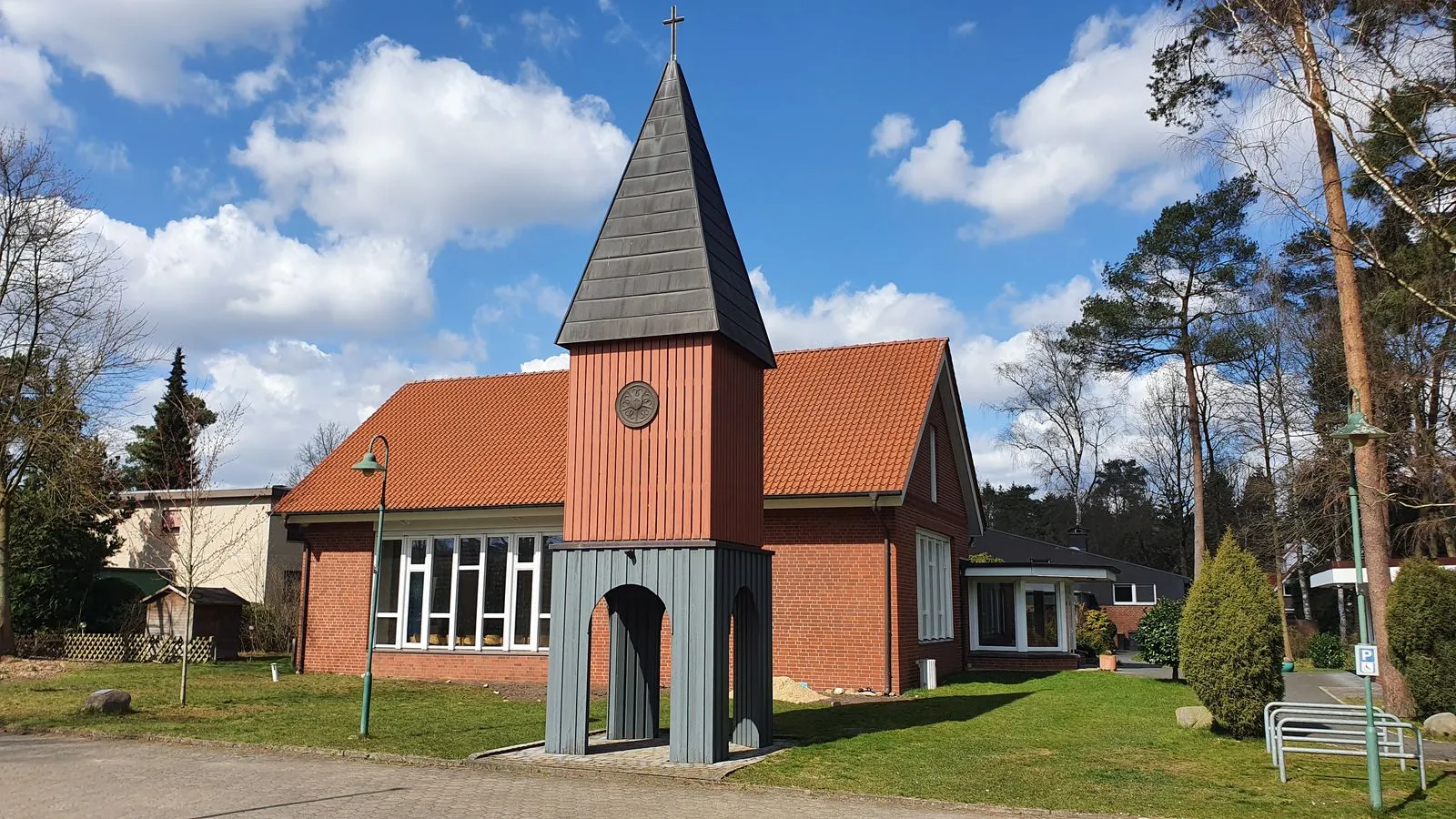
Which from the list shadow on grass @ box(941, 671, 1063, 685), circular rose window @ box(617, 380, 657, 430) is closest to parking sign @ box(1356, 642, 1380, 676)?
circular rose window @ box(617, 380, 657, 430)

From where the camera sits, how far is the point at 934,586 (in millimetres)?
21766

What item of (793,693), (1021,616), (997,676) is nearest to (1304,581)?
(1021,616)

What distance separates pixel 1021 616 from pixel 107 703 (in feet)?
62.4

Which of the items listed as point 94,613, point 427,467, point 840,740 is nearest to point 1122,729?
point 840,740

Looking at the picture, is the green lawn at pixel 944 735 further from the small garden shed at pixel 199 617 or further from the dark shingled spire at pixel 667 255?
the small garden shed at pixel 199 617

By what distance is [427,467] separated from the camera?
22703mm

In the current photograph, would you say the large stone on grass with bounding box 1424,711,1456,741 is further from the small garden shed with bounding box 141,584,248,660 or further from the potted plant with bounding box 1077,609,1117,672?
the small garden shed with bounding box 141,584,248,660

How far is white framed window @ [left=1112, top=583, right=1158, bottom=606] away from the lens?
154ft

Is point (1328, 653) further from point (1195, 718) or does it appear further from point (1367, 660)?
point (1367, 660)

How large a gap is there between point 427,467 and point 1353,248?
1814 centimetres

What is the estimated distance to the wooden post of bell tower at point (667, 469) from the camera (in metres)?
11.6

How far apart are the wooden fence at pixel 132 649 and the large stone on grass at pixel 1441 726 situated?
80.4ft

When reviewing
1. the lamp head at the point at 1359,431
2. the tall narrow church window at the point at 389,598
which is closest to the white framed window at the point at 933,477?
the tall narrow church window at the point at 389,598

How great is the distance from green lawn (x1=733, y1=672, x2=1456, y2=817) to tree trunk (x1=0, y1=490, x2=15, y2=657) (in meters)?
20.0
